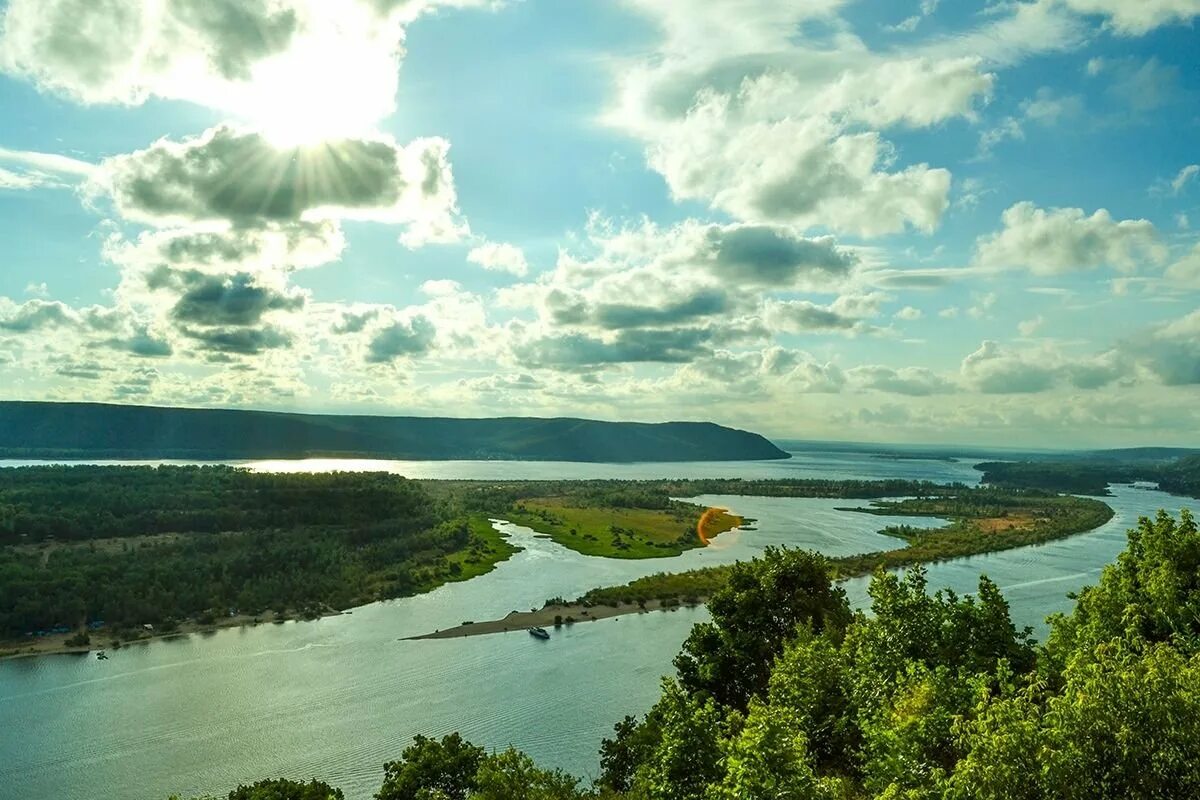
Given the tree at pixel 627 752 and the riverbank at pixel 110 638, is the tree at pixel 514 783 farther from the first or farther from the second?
the riverbank at pixel 110 638

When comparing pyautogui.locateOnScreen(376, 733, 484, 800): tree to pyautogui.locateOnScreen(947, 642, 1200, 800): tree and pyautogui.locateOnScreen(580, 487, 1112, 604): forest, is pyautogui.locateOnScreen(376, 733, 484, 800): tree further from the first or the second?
pyautogui.locateOnScreen(580, 487, 1112, 604): forest

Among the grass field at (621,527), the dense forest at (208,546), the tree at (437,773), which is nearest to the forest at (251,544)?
the dense forest at (208,546)

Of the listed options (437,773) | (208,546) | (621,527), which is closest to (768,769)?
(437,773)

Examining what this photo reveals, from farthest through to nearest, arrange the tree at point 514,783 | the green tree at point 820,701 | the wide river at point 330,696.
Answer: the wide river at point 330,696 → the green tree at point 820,701 → the tree at point 514,783

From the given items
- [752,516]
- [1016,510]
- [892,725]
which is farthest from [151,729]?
[1016,510]

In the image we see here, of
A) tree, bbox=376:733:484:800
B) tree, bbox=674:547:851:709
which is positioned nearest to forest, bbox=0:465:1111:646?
tree, bbox=674:547:851:709

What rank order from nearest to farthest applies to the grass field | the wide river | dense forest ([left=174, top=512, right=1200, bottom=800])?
1. dense forest ([left=174, top=512, right=1200, bottom=800])
2. the wide river
3. the grass field
